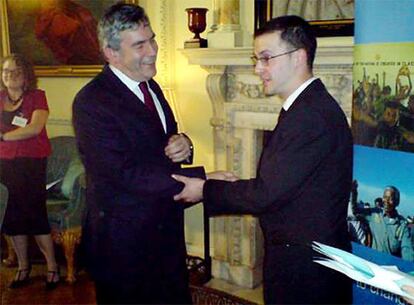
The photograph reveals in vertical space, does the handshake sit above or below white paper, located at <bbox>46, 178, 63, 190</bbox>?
above

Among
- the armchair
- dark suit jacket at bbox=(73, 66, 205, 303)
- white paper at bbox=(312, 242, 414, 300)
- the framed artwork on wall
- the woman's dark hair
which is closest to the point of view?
white paper at bbox=(312, 242, 414, 300)

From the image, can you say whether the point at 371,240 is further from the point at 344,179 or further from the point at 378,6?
the point at 378,6

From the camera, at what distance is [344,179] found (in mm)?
1589

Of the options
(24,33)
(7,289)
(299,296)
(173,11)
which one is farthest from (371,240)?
(24,33)

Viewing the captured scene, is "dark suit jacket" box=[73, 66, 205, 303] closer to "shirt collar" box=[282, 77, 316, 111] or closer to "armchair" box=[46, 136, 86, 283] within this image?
"shirt collar" box=[282, 77, 316, 111]

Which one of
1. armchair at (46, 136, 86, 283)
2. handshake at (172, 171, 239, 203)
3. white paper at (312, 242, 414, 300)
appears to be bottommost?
armchair at (46, 136, 86, 283)

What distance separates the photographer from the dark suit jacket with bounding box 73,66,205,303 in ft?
5.66

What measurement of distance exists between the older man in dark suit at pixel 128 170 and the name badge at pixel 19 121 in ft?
5.67

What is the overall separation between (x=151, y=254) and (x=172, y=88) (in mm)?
1768

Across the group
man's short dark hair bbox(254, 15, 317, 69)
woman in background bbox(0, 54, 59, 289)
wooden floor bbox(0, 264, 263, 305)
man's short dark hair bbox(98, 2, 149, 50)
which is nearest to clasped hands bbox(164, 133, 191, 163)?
man's short dark hair bbox(98, 2, 149, 50)

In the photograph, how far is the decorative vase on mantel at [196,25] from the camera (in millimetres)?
3053

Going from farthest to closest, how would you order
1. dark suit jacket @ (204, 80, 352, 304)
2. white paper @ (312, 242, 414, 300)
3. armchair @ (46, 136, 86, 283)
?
armchair @ (46, 136, 86, 283) < dark suit jacket @ (204, 80, 352, 304) < white paper @ (312, 242, 414, 300)

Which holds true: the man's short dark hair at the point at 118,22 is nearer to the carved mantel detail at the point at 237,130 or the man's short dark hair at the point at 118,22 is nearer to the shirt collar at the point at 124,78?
the shirt collar at the point at 124,78

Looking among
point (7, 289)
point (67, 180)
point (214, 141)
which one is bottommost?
point (7, 289)
